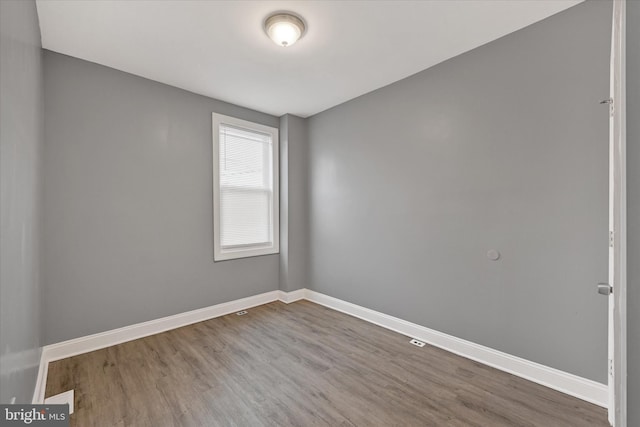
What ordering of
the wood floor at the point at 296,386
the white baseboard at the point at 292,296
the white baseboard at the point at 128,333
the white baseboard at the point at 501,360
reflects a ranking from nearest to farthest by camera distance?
the wood floor at the point at 296,386 < the white baseboard at the point at 501,360 < the white baseboard at the point at 128,333 < the white baseboard at the point at 292,296

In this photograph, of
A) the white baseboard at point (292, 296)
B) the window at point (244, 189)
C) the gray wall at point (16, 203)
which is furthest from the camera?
the white baseboard at point (292, 296)

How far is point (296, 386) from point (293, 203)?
2.42m

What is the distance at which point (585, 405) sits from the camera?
72.0 inches

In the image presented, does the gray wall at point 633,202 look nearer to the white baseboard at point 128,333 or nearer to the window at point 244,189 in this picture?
the white baseboard at point 128,333

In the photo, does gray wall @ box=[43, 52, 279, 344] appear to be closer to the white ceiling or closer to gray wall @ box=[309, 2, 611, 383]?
the white ceiling

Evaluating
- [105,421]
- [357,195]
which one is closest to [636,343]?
[105,421]

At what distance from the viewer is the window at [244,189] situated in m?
3.45

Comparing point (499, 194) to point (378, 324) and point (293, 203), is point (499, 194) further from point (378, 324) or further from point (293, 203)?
point (293, 203)

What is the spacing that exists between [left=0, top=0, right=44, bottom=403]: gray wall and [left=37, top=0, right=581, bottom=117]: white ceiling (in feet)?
2.10

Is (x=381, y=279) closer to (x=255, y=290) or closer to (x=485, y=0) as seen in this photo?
(x=255, y=290)

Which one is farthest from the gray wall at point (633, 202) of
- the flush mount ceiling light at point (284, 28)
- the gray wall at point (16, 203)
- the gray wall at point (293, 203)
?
the gray wall at point (293, 203)

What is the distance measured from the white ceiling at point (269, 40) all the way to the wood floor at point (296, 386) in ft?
8.72

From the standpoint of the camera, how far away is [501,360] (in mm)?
2248

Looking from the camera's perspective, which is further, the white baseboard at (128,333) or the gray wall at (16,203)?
the white baseboard at (128,333)
